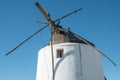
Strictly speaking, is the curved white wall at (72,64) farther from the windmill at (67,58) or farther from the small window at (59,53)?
the small window at (59,53)

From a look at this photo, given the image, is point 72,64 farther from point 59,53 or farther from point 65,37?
point 65,37

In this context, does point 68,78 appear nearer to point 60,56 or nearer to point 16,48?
point 60,56

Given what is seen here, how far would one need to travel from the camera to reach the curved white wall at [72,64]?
39.3 feet

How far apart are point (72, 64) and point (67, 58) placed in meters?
Result: 0.51

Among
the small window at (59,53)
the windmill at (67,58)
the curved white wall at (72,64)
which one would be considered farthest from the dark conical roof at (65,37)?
the small window at (59,53)

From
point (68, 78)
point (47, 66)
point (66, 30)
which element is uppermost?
point (66, 30)

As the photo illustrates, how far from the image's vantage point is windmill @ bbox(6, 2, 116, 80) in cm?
1202

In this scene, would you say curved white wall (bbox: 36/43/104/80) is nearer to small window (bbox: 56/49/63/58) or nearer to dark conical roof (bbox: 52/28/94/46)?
small window (bbox: 56/49/63/58)

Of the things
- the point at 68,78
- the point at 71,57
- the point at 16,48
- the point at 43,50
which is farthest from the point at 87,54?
the point at 16,48

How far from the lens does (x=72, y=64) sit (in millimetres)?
12125

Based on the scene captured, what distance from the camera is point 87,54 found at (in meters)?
12.6

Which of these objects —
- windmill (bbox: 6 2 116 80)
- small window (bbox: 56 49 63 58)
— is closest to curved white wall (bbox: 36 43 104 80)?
windmill (bbox: 6 2 116 80)

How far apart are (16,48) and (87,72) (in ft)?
18.8

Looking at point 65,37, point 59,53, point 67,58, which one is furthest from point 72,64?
point 65,37
